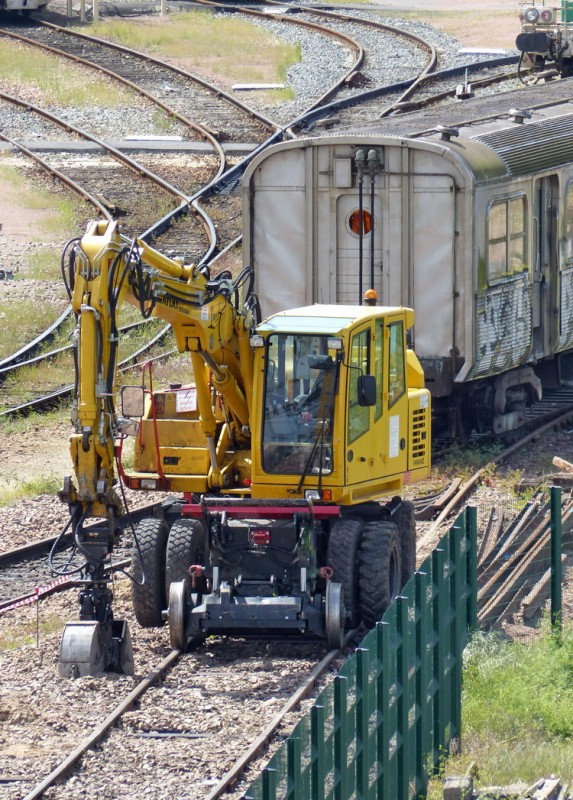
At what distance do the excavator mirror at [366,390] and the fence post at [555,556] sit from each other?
1.55 meters

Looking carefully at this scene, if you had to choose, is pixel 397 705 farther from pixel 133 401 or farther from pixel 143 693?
pixel 133 401

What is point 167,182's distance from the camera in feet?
98.6

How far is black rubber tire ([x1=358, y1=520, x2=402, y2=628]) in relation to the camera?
12.4 meters

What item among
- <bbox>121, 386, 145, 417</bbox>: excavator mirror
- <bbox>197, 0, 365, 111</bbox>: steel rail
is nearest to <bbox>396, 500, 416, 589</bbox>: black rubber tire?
<bbox>121, 386, 145, 417</bbox>: excavator mirror

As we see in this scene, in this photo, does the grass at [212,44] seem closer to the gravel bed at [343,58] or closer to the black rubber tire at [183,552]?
the gravel bed at [343,58]

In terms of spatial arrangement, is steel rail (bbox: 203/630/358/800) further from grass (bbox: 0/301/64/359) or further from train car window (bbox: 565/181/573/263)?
grass (bbox: 0/301/64/359)

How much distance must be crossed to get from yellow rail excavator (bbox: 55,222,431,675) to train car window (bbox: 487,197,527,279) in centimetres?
475

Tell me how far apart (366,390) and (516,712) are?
2.81 meters

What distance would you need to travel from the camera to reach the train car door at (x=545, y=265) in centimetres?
1884

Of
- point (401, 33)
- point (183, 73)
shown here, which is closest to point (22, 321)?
point (183, 73)

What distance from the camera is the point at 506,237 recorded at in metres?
18.0

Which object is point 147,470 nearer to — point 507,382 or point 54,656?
point 54,656

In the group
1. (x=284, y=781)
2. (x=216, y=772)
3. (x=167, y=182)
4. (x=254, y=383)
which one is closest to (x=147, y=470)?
(x=254, y=383)

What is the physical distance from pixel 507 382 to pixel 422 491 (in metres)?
2.31
